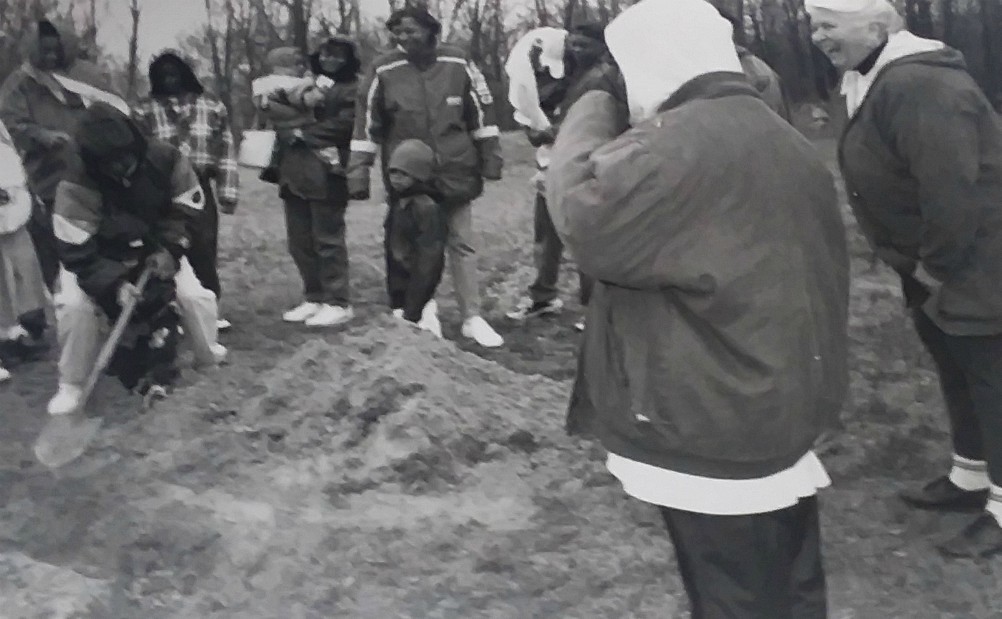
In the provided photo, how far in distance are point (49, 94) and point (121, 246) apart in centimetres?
39

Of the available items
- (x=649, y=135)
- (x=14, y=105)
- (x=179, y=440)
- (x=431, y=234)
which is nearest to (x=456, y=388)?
(x=431, y=234)

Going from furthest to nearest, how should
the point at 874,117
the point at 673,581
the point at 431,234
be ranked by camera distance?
the point at 431,234, the point at 673,581, the point at 874,117

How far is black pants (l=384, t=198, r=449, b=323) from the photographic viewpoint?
106 inches

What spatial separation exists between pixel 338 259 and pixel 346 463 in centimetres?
71

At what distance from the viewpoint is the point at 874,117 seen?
1.72 meters

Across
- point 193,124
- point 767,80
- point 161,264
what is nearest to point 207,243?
point 161,264

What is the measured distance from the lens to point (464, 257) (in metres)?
2.78

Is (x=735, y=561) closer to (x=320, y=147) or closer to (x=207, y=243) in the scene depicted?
(x=207, y=243)

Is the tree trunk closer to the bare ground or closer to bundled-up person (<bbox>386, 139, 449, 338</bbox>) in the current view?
the bare ground

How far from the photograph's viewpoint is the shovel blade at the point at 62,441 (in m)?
2.23

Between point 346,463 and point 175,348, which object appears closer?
point 346,463

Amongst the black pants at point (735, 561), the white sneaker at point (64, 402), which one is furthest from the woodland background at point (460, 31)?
the black pants at point (735, 561)

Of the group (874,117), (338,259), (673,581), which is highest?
(874,117)

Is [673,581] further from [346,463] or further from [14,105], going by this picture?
[14,105]
